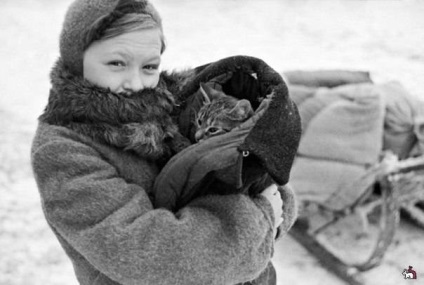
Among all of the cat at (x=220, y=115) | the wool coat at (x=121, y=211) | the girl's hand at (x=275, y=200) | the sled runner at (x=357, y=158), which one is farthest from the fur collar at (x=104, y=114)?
the sled runner at (x=357, y=158)

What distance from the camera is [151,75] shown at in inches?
47.6

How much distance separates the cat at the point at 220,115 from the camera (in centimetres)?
117

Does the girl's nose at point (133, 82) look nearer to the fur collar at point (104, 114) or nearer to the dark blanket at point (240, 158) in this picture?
the fur collar at point (104, 114)

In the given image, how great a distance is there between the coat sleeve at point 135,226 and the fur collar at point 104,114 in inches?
2.3

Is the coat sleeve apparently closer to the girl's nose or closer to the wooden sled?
the girl's nose

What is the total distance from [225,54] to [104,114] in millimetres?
6232

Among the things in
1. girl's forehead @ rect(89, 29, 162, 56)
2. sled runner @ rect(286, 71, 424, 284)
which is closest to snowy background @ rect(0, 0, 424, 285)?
sled runner @ rect(286, 71, 424, 284)

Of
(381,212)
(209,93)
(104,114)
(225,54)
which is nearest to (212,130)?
(209,93)

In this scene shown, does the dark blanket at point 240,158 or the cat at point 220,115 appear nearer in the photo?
the dark blanket at point 240,158

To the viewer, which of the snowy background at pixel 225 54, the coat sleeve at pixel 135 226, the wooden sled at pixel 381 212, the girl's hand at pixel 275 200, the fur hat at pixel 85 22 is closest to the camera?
the coat sleeve at pixel 135 226

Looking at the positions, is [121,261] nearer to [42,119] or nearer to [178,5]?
[42,119]

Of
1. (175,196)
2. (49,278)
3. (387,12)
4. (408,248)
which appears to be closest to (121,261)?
(175,196)

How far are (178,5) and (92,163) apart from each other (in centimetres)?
907

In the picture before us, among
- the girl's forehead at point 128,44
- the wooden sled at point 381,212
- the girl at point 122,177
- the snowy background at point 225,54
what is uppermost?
the girl's forehead at point 128,44
